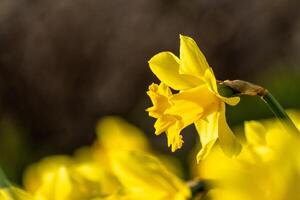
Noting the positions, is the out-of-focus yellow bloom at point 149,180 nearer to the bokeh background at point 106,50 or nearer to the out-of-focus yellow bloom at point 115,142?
the out-of-focus yellow bloom at point 115,142

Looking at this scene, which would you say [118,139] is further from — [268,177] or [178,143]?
[268,177]

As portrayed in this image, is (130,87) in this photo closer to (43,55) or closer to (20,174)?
(43,55)

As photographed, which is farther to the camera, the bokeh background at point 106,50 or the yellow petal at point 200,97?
the bokeh background at point 106,50

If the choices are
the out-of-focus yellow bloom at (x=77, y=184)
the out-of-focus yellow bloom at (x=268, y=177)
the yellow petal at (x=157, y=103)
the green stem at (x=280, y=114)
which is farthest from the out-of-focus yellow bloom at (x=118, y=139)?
the out-of-focus yellow bloom at (x=268, y=177)

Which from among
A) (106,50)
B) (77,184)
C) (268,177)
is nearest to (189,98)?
(77,184)

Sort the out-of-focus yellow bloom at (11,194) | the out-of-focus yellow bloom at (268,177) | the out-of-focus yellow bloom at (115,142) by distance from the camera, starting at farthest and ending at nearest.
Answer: the out-of-focus yellow bloom at (115,142), the out-of-focus yellow bloom at (11,194), the out-of-focus yellow bloom at (268,177)

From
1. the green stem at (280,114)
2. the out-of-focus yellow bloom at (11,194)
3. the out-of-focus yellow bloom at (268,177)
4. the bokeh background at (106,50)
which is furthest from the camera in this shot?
the bokeh background at (106,50)

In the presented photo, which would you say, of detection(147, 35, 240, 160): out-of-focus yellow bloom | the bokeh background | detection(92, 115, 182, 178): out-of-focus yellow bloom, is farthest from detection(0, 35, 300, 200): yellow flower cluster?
the bokeh background

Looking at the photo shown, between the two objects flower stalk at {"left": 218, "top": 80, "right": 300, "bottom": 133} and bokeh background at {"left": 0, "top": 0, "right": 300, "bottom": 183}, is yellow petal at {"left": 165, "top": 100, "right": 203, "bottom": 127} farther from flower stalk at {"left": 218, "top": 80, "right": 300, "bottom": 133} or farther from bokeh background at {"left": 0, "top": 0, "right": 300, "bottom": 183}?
bokeh background at {"left": 0, "top": 0, "right": 300, "bottom": 183}
